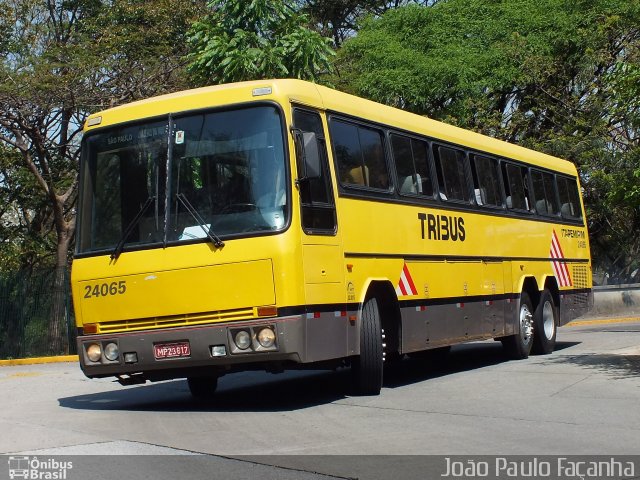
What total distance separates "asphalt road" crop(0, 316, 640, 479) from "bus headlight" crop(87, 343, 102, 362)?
0.63m

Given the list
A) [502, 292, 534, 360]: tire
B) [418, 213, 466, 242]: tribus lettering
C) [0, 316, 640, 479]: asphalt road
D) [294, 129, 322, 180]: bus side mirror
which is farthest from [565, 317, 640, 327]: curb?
[294, 129, 322, 180]: bus side mirror

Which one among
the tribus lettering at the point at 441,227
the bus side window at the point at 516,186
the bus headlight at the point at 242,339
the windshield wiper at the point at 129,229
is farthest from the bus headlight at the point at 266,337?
the bus side window at the point at 516,186

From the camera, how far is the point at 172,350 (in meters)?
10.4

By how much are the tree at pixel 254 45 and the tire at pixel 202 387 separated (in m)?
7.79

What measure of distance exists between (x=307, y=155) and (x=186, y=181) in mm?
1326

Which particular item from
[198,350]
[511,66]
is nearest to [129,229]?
[198,350]

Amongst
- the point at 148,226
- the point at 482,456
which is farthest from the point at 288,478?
the point at 148,226

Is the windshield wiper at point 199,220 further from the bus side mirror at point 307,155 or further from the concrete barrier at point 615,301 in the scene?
the concrete barrier at point 615,301

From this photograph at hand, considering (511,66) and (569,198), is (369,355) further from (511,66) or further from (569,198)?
(511,66)

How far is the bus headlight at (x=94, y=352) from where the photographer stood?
426 inches

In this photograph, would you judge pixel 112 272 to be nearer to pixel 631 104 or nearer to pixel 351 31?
pixel 631 104

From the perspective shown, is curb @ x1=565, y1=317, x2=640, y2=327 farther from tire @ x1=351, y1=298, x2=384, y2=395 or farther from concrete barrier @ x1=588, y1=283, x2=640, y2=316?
tire @ x1=351, y1=298, x2=384, y2=395

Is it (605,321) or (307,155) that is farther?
(605,321)

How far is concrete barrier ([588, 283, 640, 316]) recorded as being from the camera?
30.0m
